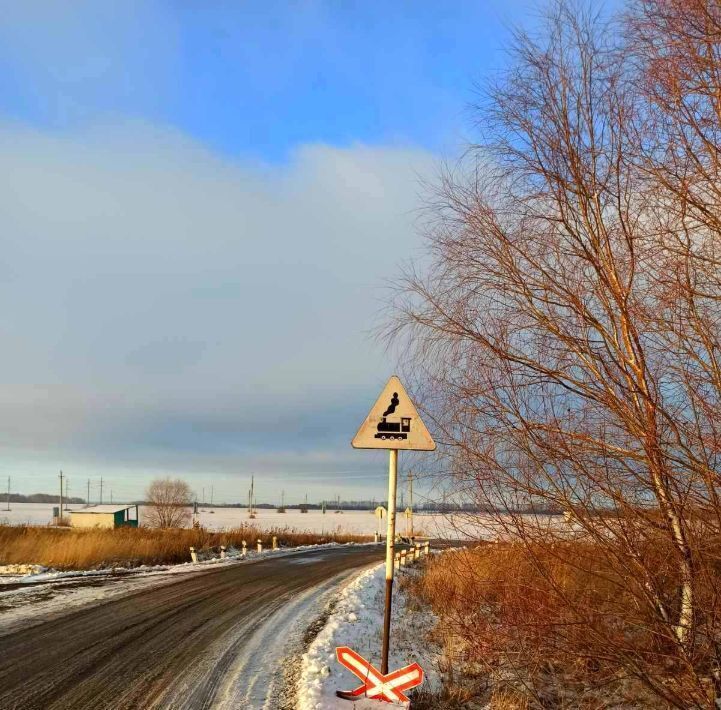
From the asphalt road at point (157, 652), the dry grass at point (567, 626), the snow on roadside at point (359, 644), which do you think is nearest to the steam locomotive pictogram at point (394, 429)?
the dry grass at point (567, 626)

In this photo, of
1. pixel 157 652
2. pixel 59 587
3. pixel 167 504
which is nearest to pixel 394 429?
pixel 157 652

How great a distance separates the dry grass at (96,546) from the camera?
20859 mm

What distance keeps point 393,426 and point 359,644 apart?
5.09 m

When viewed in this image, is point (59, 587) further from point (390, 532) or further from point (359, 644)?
point (390, 532)

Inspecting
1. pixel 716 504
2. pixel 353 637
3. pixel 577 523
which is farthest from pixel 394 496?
pixel 353 637

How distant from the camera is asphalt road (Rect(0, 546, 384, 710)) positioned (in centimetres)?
631

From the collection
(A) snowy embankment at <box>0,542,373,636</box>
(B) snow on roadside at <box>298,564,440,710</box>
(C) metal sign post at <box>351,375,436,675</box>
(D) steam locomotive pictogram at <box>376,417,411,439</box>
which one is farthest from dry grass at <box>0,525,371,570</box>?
(D) steam locomotive pictogram at <box>376,417,411,439</box>

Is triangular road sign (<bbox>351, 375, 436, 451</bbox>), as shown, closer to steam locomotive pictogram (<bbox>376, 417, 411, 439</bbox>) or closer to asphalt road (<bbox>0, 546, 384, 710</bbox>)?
steam locomotive pictogram (<bbox>376, 417, 411, 439</bbox>)

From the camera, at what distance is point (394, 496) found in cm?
572

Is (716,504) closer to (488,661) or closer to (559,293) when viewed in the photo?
(559,293)

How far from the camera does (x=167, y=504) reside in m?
63.5

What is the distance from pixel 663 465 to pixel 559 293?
62.1 inches

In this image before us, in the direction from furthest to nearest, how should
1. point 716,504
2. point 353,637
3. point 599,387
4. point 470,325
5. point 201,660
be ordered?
1. point 353,637
2. point 201,660
3. point 470,325
4. point 599,387
5. point 716,504

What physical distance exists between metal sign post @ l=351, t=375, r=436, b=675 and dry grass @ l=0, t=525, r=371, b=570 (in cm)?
1776
